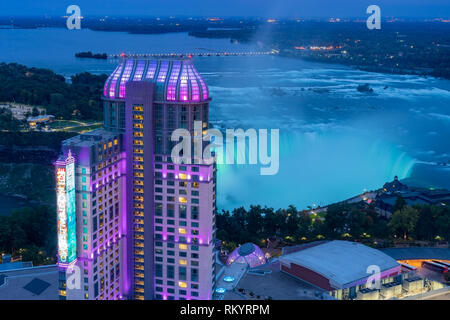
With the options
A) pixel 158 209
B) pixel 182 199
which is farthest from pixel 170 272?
pixel 182 199

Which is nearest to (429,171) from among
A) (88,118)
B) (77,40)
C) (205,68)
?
(88,118)

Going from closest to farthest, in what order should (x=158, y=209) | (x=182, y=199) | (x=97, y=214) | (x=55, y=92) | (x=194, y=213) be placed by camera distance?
(x=97, y=214)
(x=194, y=213)
(x=182, y=199)
(x=158, y=209)
(x=55, y=92)

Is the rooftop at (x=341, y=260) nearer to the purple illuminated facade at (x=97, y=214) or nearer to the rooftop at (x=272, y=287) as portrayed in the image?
the rooftop at (x=272, y=287)

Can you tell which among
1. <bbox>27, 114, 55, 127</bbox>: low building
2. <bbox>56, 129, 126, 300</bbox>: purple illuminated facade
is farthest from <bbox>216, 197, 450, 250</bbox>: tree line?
<bbox>27, 114, 55, 127</bbox>: low building

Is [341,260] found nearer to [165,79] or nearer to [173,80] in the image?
[173,80]

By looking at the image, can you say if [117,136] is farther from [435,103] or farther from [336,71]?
[336,71]

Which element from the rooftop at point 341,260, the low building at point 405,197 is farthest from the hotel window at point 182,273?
the low building at point 405,197

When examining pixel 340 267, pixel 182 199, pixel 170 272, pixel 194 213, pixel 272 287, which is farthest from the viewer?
pixel 340 267
